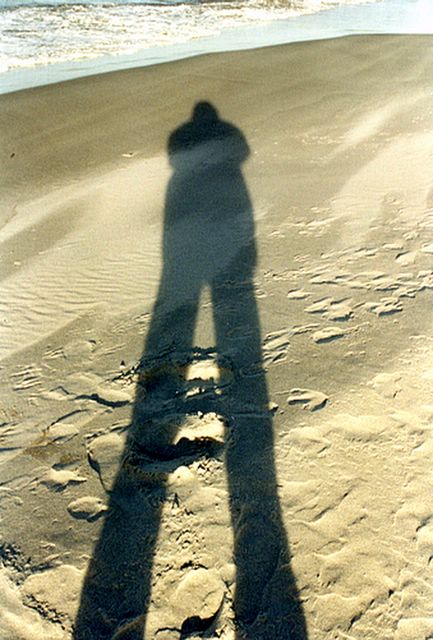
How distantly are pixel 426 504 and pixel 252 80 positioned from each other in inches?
410

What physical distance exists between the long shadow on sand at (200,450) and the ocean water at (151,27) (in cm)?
869

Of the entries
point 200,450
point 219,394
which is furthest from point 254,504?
point 219,394

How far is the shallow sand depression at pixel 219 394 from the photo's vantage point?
2354 mm

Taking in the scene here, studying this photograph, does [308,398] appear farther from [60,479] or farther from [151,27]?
[151,27]

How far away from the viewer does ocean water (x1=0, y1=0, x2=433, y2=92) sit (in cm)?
1273

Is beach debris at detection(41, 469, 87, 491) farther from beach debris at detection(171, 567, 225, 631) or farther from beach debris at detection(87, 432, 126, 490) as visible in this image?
beach debris at detection(171, 567, 225, 631)

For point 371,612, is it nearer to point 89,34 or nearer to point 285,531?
point 285,531

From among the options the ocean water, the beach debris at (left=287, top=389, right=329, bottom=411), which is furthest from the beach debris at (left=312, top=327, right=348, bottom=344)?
the ocean water

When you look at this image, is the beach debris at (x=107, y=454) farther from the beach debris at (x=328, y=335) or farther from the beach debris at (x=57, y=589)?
the beach debris at (x=328, y=335)

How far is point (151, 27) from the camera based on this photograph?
16.5 meters

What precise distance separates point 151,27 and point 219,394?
1683cm

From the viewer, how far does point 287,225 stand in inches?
215

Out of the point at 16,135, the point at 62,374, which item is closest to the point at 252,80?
the point at 16,135

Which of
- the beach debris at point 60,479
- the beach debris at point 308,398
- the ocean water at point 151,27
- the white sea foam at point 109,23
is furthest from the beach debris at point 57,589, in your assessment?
the white sea foam at point 109,23
